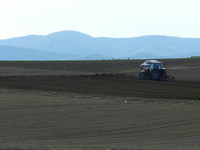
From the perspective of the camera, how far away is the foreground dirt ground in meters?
13.2

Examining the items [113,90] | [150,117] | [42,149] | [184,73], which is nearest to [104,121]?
[150,117]

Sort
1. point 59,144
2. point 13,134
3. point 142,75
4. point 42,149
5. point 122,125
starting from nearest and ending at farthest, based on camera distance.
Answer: point 42,149 < point 59,144 < point 13,134 < point 122,125 < point 142,75

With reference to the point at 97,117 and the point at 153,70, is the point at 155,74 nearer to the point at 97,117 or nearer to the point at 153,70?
the point at 153,70

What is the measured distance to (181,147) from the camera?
42.0 ft

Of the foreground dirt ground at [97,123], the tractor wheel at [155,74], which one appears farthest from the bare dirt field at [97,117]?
the tractor wheel at [155,74]

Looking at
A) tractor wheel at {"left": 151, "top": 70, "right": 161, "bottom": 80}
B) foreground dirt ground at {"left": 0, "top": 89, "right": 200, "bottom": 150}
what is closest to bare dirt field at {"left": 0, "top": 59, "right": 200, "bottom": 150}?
foreground dirt ground at {"left": 0, "top": 89, "right": 200, "bottom": 150}

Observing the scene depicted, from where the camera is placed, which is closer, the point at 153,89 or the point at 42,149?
the point at 42,149

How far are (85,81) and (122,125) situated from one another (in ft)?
55.7

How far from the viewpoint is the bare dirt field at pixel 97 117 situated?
13.3 metres

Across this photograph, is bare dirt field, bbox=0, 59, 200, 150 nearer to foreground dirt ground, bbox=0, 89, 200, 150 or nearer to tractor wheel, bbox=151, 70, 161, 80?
foreground dirt ground, bbox=0, 89, 200, 150

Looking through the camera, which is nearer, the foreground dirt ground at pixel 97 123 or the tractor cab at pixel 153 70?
the foreground dirt ground at pixel 97 123

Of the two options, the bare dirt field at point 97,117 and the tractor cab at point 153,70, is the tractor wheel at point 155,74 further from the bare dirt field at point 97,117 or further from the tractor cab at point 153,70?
the bare dirt field at point 97,117

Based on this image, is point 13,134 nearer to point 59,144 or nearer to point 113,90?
point 59,144

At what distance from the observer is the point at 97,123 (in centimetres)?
1648
